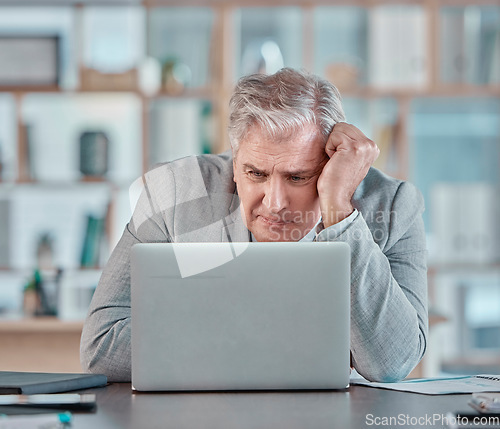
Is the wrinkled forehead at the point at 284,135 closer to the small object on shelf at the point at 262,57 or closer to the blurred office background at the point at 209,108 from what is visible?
the blurred office background at the point at 209,108

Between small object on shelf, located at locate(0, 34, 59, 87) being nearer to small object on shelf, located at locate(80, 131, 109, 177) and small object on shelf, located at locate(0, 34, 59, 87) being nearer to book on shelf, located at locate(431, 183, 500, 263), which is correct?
small object on shelf, located at locate(80, 131, 109, 177)

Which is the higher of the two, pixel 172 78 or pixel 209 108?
pixel 172 78

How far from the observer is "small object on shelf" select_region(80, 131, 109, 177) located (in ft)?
12.4

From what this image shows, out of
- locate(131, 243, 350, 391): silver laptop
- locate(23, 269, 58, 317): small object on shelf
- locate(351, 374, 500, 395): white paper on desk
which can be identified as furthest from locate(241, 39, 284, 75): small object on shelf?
locate(131, 243, 350, 391): silver laptop

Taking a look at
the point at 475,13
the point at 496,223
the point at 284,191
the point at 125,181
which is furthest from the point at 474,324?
the point at 284,191

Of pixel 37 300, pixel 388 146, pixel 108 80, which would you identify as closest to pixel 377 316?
pixel 37 300

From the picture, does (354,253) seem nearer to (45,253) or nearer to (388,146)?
(388,146)

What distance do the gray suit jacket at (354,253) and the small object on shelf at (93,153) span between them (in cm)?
208

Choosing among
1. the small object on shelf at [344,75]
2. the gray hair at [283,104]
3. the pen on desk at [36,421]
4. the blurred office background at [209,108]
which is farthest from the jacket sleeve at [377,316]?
the small object on shelf at [344,75]

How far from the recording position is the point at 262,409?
1.03 metres

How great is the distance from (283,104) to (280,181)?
164 mm

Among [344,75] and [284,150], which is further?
[344,75]

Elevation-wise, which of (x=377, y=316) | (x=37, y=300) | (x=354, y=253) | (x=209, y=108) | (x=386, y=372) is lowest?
(x=37, y=300)

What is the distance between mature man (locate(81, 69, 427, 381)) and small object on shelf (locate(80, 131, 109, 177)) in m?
2.13
